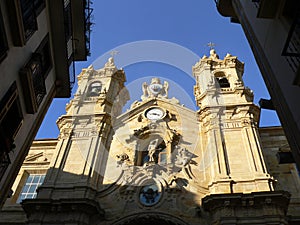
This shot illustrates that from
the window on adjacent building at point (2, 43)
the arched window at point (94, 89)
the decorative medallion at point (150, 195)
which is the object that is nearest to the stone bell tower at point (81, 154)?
the arched window at point (94, 89)

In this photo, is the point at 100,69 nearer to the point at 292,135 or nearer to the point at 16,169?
the point at 16,169

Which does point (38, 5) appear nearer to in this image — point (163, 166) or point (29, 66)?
point (29, 66)

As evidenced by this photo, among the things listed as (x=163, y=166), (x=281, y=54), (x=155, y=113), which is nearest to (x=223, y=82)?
(x=155, y=113)

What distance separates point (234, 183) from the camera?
15000mm

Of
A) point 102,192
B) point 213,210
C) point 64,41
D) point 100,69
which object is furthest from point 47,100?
point 100,69

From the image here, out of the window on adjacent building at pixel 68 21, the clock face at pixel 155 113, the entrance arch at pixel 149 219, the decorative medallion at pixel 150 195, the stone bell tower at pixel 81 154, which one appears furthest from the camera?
the clock face at pixel 155 113

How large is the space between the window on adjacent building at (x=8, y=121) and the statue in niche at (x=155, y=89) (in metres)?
15.4

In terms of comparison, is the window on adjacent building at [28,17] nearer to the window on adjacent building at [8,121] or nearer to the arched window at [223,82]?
the window on adjacent building at [8,121]

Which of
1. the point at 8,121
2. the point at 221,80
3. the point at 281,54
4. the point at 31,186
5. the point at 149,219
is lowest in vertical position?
the point at 281,54

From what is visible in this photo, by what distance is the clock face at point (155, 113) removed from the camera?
21.2 metres

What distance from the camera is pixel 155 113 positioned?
848 inches

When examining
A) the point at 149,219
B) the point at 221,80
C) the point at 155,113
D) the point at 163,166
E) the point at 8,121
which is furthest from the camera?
the point at 221,80

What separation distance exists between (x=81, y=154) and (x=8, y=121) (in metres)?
9.00

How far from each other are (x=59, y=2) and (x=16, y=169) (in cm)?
541
